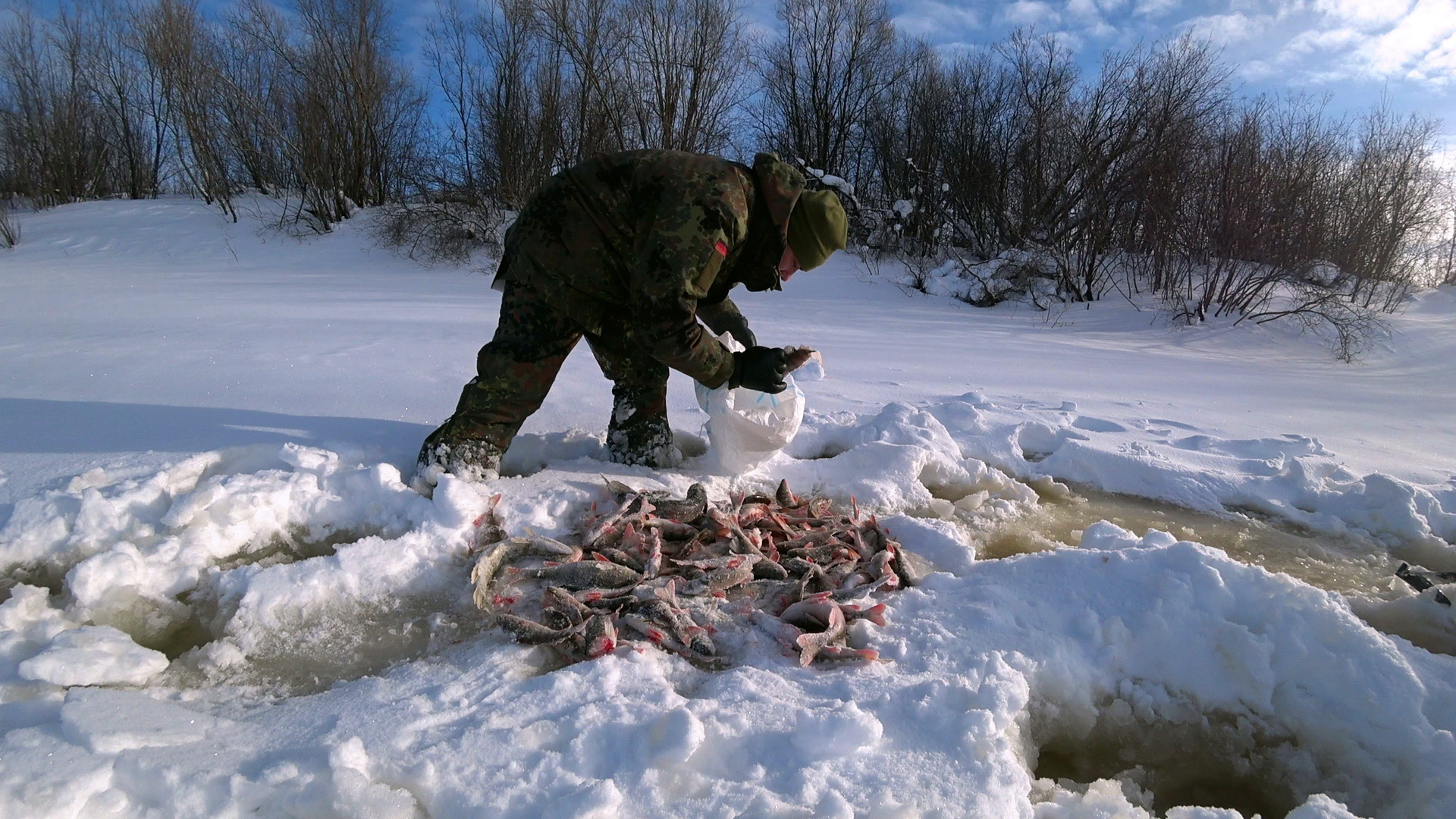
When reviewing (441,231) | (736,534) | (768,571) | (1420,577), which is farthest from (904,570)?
(441,231)

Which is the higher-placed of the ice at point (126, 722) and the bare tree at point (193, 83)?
the bare tree at point (193, 83)

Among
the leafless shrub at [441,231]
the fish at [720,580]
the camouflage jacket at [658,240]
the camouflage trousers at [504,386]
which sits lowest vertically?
the fish at [720,580]

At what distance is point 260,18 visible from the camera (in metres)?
14.1

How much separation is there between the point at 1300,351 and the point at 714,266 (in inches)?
299

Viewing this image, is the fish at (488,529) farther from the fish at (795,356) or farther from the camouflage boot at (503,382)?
the fish at (795,356)

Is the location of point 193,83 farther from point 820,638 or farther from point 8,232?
point 820,638

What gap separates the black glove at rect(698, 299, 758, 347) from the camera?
9.34ft

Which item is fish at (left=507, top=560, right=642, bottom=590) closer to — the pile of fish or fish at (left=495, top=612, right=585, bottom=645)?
the pile of fish

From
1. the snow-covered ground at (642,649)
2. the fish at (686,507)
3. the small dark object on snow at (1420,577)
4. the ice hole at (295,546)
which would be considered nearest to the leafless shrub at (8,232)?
the snow-covered ground at (642,649)

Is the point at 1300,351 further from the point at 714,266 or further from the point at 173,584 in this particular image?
the point at 173,584

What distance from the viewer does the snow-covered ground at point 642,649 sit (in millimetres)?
1314

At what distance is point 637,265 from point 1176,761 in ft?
6.21

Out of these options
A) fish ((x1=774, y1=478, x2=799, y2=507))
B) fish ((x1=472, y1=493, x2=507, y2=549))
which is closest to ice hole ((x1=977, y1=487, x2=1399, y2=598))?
fish ((x1=774, y1=478, x2=799, y2=507))

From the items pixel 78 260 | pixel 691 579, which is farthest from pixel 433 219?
pixel 691 579
